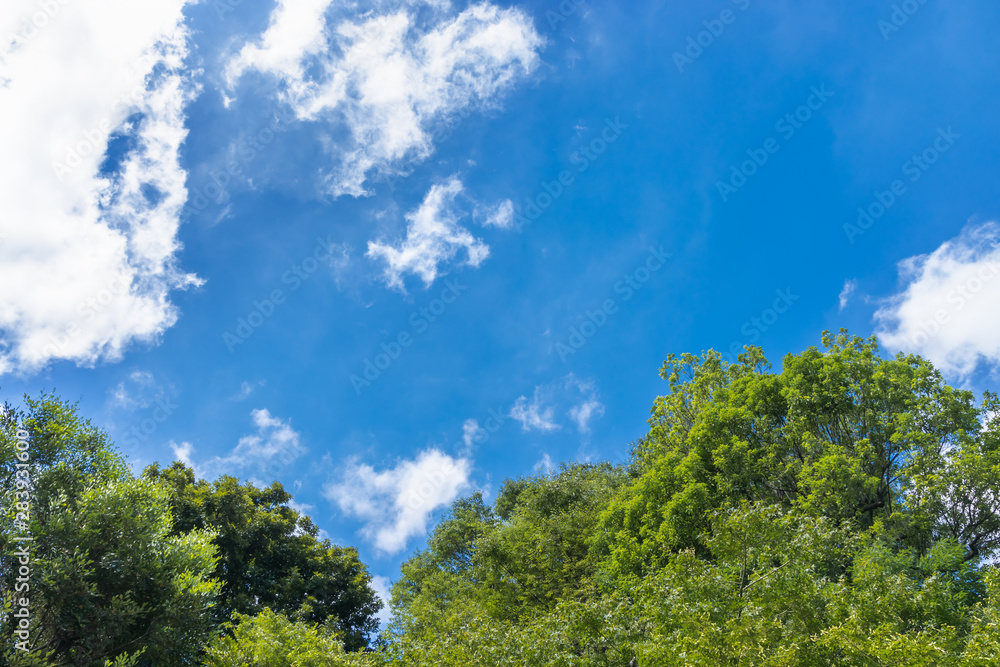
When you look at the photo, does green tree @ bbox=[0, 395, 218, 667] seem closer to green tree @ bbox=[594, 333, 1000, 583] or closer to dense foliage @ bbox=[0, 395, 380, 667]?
dense foliage @ bbox=[0, 395, 380, 667]

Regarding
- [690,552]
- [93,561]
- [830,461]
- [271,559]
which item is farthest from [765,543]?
[271,559]

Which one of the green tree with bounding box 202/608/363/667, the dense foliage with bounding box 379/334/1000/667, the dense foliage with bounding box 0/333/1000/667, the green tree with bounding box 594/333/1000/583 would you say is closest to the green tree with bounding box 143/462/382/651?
the dense foliage with bounding box 0/333/1000/667

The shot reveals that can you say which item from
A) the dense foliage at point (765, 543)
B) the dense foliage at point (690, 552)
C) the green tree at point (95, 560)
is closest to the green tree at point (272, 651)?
the dense foliage at point (690, 552)

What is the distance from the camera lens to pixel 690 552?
17.6m

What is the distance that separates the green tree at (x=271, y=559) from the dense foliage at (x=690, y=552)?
0.76ft

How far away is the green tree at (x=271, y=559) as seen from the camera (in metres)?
32.6

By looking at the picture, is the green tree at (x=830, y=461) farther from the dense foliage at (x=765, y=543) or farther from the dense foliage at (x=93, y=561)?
the dense foliage at (x=93, y=561)

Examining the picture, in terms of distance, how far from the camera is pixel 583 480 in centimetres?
4016

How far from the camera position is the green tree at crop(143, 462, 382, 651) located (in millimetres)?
32594

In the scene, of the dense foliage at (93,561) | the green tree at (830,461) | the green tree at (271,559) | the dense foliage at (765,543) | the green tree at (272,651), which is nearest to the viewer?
the dense foliage at (765,543)

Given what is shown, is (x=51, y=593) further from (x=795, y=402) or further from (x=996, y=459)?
(x=996, y=459)

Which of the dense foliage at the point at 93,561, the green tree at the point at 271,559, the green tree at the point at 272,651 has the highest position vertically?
the green tree at the point at 271,559

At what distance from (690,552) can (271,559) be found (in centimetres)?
2957

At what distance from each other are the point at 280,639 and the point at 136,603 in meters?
4.66
